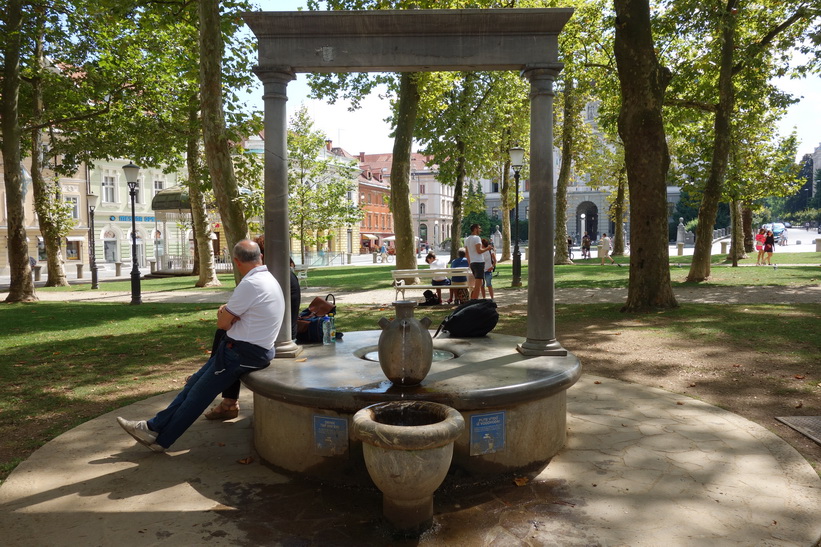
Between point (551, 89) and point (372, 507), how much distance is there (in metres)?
4.03

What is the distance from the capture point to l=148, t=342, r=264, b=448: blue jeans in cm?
486

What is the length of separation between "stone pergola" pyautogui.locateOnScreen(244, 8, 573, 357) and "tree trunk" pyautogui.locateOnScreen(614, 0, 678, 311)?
22.3 feet

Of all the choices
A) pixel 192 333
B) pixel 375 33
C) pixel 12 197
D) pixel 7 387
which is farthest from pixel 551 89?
pixel 12 197

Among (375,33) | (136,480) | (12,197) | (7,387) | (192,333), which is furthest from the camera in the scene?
(12,197)

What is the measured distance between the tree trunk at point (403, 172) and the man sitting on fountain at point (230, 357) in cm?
1482

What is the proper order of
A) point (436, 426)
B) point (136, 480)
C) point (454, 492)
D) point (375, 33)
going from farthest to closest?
point (375, 33) → point (136, 480) → point (454, 492) → point (436, 426)

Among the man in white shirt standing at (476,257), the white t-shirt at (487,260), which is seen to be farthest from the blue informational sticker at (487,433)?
the white t-shirt at (487,260)

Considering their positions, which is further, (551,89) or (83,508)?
(551,89)

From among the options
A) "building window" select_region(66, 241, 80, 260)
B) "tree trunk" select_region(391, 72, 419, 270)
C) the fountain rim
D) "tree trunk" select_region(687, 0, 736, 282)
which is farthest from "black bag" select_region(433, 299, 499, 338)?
"building window" select_region(66, 241, 80, 260)

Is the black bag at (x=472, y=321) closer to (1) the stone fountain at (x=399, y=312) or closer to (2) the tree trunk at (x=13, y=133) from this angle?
(1) the stone fountain at (x=399, y=312)

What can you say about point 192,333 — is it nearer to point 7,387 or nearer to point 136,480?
point 7,387

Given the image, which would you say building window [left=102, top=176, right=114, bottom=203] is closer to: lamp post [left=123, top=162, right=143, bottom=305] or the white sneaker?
lamp post [left=123, top=162, right=143, bottom=305]

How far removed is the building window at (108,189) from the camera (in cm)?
5000

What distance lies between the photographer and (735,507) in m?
3.86
